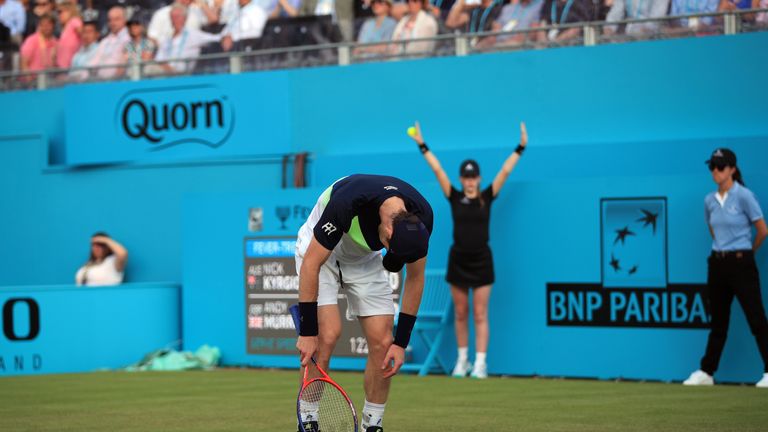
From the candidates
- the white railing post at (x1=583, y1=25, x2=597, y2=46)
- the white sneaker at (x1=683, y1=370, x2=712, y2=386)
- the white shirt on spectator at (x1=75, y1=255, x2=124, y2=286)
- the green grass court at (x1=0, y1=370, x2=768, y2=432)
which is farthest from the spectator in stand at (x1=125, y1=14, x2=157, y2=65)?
the white sneaker at (x1=683, y1=370, x2=712, y2=386)

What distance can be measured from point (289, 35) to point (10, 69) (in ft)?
16.1

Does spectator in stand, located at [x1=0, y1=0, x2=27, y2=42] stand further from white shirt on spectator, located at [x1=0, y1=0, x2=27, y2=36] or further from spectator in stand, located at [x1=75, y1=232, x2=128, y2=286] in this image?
spectator in stand, located at [x1=75, y1=232, x2=128, y2=286]

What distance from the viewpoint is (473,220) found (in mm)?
13297

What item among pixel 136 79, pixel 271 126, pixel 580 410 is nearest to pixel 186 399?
pixel 580 410

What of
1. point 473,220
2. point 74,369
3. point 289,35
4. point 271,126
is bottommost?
point 74,369

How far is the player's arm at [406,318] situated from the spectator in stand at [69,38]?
11919 millimetres

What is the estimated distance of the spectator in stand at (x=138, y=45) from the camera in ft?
57.5

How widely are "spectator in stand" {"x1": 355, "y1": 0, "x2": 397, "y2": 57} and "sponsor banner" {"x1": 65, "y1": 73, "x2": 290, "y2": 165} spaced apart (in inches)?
45.0

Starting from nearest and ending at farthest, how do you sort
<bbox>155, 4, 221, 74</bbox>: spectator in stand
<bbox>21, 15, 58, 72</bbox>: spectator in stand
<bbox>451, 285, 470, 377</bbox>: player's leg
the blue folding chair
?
<bbox>451, 285, 470, 377</bbox>: player's leg, the blue folding chair, <bbox>155, 4, 221, 74</bbox>: spectator in stand, <bbox>21, 15, 58, 72</bbox>: spectator in stand

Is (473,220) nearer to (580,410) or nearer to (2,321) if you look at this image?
(580,410)

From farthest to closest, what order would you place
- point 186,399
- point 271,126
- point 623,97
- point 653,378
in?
point 271,126
point 623,97
point 653,378
point 186,399

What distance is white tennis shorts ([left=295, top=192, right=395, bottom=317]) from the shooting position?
7.57m

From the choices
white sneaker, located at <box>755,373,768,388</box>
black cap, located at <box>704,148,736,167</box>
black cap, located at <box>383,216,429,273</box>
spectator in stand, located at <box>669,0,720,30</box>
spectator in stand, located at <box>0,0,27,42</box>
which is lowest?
white sneaker, located at <box>755,373,768,388</box>

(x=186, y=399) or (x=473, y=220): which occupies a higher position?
(x=473, y=220)
